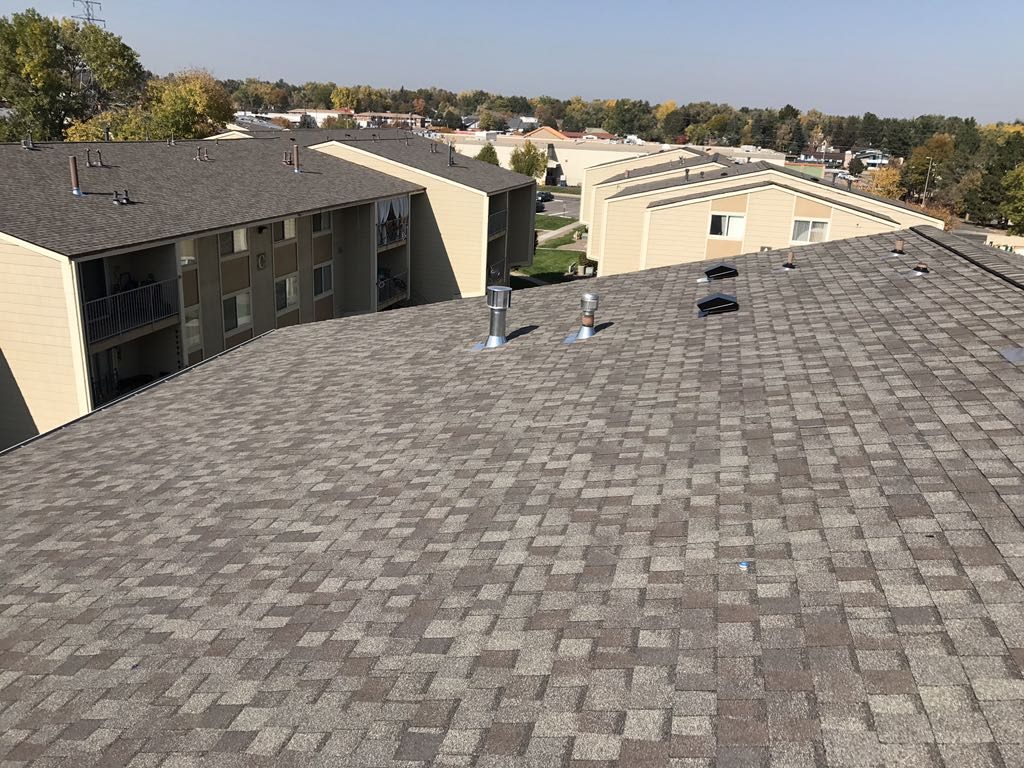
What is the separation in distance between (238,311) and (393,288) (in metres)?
11.5

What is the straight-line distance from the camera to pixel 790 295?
15727mm

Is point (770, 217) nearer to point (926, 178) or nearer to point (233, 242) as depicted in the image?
point (233, 242)

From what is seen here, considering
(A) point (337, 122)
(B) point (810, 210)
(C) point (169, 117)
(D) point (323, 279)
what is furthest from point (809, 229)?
(A) point (337, 122)

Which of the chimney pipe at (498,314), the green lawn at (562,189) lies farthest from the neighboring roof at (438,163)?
the green lawn at (562,189)

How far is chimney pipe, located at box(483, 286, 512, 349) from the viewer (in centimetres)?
1525

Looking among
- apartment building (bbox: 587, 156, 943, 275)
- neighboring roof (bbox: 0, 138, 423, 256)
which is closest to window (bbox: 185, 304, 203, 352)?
neighboring roof (bbox: 0, 138, 423, 256)

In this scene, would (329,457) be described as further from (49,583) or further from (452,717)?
(452,717)

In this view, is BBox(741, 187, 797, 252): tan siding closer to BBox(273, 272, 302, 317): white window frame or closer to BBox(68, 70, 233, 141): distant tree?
BBox(273, 272, 302, 317): white window frame

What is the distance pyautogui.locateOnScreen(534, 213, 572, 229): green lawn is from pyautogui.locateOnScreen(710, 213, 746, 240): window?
143 ft

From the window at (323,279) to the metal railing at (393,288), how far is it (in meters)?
2.49

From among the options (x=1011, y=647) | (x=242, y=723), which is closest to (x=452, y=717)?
(x=242, y=723)

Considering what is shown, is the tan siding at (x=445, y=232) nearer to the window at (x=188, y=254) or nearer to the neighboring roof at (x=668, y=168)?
the window at (x=188, y=254)

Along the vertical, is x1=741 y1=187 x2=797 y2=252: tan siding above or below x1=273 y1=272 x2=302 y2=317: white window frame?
above

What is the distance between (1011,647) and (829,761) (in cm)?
154
